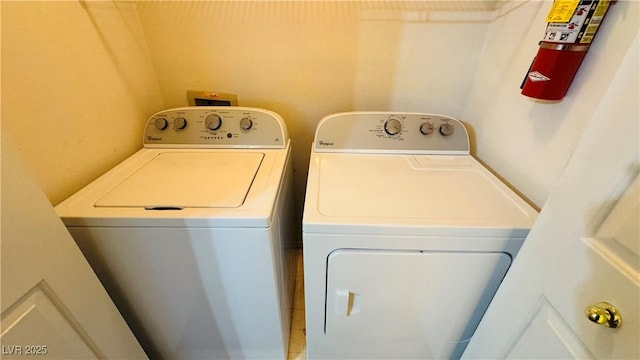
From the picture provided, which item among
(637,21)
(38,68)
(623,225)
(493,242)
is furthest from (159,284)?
(637,21)

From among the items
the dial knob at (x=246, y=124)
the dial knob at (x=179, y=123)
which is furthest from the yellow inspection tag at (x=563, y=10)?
the dial knob at (x=179, y=123)

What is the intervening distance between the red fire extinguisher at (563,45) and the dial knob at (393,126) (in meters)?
0.51

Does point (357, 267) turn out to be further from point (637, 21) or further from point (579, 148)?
point (637, 21)

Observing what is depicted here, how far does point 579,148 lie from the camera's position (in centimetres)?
54

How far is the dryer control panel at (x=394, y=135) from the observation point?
126cm

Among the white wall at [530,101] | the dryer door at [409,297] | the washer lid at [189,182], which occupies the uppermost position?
the white wall at [530,101]

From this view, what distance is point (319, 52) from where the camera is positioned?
4.30 feet

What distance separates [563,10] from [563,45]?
95mm

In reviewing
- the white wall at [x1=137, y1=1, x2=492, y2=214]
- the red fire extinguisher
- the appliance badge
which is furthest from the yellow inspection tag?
the white wall at [x1=137, y1=1, x2=492, y2=214]

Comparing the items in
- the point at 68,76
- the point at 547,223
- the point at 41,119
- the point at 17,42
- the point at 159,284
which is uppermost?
the point at 17,42

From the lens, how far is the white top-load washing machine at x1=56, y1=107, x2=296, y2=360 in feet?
2.56

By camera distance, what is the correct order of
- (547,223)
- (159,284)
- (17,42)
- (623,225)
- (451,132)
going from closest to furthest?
1. (623,225)
2. (547,223)
3. (17,42)
4. (159,284)
5. (451,132)

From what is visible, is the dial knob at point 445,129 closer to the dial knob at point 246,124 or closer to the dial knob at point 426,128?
the dial knob at point 426,128

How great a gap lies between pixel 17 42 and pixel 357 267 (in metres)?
1.25
